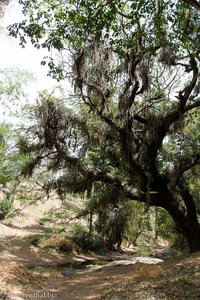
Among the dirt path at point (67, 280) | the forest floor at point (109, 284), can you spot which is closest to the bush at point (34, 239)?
the dirt path at point (67, 280)

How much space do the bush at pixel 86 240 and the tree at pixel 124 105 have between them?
6941mm

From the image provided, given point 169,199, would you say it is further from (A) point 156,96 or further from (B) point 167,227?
(B) point 167,227

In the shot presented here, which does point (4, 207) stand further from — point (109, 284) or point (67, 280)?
point (109, 284)

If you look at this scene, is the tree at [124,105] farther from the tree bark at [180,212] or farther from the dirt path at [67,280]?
the dirt path at [67,280]

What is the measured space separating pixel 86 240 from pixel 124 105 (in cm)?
1073

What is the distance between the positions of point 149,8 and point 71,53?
2198 mm

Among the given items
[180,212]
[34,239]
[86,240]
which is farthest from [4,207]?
[180,212]

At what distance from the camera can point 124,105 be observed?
7.47 metres

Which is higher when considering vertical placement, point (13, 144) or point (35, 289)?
point (13, 144)

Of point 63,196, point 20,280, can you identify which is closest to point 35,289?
point 20,280

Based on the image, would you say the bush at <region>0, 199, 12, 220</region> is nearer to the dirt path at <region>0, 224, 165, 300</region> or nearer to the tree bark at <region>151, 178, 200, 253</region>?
the dirt path at <region>0, 224, 165, 300</region>

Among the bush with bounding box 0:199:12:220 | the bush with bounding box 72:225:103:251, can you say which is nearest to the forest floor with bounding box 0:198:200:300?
the bush with bounding box 72:225:103:251

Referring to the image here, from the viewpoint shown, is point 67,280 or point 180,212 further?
point 180,212

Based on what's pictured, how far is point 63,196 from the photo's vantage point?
416 inches
